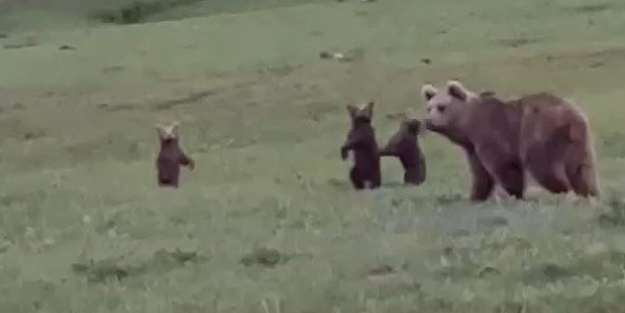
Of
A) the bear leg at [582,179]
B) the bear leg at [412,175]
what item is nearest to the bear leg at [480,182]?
the bear leg at [582,179]

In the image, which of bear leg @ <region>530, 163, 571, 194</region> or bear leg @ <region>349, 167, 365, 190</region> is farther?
bear leg @ <region>349, 167, 365, 190</region>

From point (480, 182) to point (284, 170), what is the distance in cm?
617

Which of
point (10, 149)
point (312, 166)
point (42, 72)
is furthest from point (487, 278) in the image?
point (42, 72)

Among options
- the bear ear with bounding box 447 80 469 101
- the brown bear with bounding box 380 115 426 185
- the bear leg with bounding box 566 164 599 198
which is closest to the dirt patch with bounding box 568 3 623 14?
the brown bear with bounding box 380 115 426 185

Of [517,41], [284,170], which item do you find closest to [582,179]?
[284,170]

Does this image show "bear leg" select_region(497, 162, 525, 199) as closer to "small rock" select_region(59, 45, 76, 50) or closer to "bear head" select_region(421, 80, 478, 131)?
"bear head" select_region(421, 80, 478, 131)

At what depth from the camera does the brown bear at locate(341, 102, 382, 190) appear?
1402 centimetres

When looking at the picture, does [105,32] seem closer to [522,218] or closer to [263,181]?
[263,181]

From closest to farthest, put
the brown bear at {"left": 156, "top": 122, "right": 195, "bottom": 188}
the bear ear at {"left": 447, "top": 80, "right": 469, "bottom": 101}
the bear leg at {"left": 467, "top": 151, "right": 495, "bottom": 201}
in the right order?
the bear leg at {"left": 467, "top": 151, "right": 495, "bottom": 201} → the bear ear at {"left": 447, "top": 80, "right": 469, "bottom": 101} → the brown bear at {"left": 156, "top": 122, "right": 195, "bottom": 188}

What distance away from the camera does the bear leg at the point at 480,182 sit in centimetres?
1120

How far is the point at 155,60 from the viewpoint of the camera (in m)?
29.5

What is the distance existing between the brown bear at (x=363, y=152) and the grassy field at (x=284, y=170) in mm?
334

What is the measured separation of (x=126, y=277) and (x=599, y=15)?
23595 millimetres

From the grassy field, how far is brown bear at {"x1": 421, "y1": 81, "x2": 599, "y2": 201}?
0.25m
